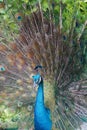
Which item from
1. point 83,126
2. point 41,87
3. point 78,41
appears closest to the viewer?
point 41,87

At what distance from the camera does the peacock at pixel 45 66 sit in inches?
175

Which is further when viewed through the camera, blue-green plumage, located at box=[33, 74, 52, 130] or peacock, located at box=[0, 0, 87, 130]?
peacock, located at box=[0, 0, 87, 130]

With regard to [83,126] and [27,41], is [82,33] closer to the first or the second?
[27,41]

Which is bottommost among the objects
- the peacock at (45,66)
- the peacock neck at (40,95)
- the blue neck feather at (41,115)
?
the blue neck feather at (41,115)

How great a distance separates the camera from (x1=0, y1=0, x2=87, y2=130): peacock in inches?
175

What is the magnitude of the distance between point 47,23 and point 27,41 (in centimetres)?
23

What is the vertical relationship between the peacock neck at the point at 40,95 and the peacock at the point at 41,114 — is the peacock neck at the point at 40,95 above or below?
above

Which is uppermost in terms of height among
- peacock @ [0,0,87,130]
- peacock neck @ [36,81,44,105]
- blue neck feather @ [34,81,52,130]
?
peacock @ [0,0,87,130]

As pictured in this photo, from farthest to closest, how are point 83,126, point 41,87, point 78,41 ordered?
point 83,126 → point 78,41 → point 41,87

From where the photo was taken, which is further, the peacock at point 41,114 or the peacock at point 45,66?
the peacock at point 45,66

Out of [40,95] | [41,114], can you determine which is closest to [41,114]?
[41,114]

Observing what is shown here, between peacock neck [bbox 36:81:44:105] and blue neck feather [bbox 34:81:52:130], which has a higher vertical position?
peacock neck [bbox 36:81:44:105]

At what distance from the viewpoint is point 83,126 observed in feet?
15.7

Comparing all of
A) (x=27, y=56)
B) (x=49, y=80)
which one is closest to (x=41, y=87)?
(x=49, y=80)
